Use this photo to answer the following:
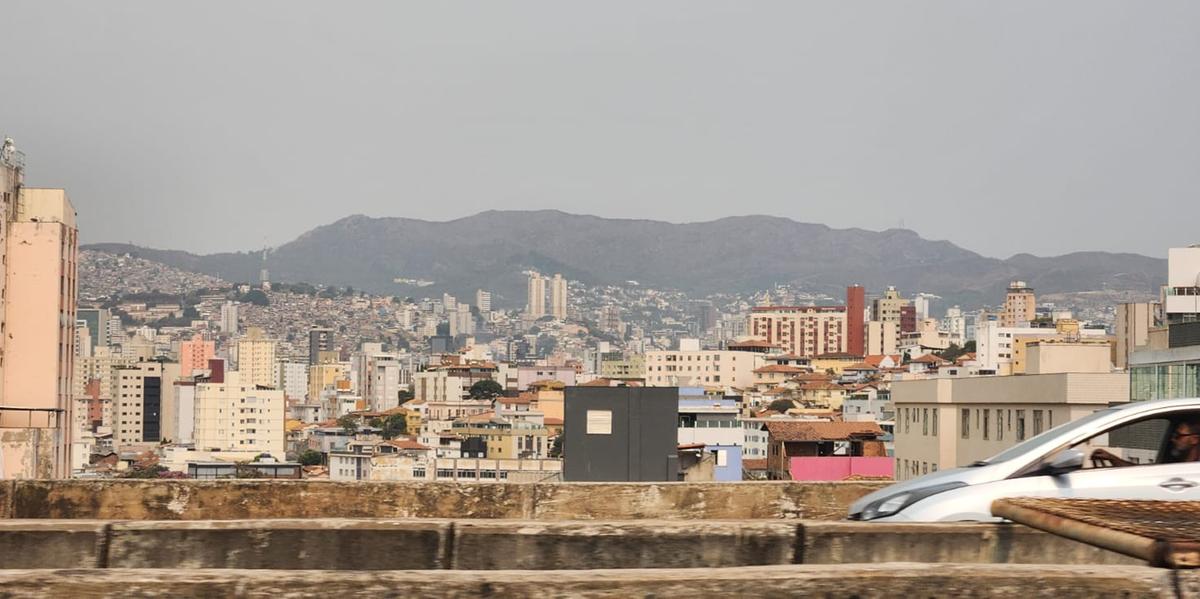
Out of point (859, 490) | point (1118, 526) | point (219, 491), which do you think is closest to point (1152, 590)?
point (1118, 526)

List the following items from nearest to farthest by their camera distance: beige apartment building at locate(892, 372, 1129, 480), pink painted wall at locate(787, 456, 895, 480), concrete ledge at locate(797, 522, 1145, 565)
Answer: concrete ledge at locate(797, 522, 1145, 565) → beige apartment building at locate(892, 372, 1129, 480) → pink painted wall at locate(787, 456, 895, 480)

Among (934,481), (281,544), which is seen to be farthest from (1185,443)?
(281,544)

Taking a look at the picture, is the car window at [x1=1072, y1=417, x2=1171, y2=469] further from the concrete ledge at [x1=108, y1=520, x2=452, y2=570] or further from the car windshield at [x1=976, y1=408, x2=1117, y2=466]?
the concrete ledge at [x1=108, y1=520, x2=452, y2=570]

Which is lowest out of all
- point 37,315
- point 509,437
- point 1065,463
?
point 509,437

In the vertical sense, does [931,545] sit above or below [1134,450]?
below

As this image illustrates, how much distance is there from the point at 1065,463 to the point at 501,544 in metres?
3.70

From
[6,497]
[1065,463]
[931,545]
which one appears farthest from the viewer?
[6,497]

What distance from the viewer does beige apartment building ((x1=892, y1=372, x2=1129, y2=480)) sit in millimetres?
40219

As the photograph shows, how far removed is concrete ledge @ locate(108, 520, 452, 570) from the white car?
3116 mm

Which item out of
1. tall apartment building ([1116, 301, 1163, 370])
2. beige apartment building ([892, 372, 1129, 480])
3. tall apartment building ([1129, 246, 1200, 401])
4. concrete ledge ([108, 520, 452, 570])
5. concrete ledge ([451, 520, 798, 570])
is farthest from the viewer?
tall apartment building ([1116, 301, 1163, 370])

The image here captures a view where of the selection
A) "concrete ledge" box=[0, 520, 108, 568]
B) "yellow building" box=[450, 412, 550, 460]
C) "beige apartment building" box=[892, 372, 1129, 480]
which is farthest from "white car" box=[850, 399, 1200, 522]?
"yellow building" box=[450, 412, 550, 460]

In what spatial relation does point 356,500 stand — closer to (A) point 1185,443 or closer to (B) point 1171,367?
(A) point 1185,443

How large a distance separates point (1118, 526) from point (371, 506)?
694cm

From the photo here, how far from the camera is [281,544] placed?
333 inches
